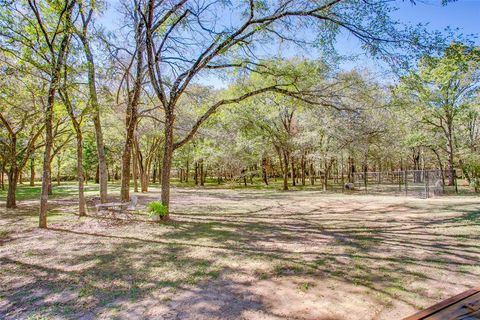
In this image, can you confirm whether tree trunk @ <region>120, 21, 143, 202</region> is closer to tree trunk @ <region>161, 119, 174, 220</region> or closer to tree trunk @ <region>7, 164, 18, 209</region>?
tree trunk @ <region>161, 119, 174, 220</region>

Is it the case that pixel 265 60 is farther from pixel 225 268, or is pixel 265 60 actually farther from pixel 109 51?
pixel 225 268

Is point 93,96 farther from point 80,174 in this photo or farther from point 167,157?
point 167,157

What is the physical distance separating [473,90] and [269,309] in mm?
25199

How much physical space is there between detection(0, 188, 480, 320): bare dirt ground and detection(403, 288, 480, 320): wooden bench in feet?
2.95

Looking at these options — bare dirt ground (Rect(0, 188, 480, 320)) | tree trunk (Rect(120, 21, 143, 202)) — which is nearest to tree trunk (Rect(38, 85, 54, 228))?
bare dirt ground (Rect(0, 188, 480, 320))

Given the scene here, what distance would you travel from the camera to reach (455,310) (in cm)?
213

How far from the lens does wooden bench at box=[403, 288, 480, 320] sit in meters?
2.00

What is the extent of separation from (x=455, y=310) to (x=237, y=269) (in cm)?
305

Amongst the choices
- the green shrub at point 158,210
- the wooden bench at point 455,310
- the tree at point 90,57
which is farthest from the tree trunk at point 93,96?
the wooden bench at point 455,310

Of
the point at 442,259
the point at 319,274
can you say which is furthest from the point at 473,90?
the point at 319,274

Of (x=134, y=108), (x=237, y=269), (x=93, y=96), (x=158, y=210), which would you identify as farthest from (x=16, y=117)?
(x=237, y=269)

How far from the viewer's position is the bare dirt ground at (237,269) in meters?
3.33

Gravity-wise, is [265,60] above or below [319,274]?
above

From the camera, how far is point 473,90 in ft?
68.3
